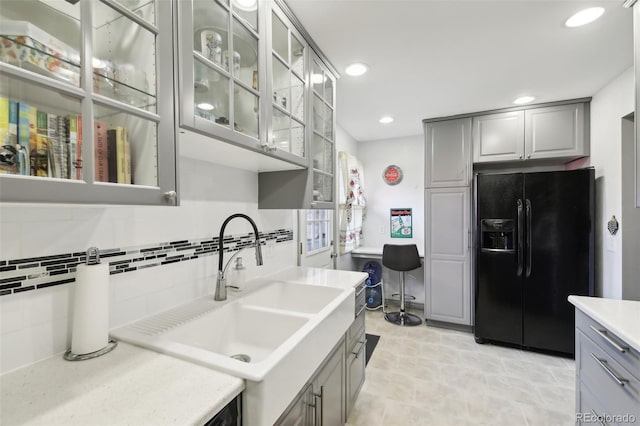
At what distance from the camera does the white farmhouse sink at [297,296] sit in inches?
61.1

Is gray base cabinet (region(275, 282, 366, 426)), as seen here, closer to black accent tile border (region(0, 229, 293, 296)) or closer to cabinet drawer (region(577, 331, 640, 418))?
black accent tile border (region(0, 229, 293, 296))

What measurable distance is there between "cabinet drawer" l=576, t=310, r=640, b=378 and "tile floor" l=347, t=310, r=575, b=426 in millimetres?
820

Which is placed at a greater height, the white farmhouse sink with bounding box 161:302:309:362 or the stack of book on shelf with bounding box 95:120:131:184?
the stack of book on shelf with bounding box 95:120:131:184

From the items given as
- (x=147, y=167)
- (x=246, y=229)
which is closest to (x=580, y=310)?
(x=246, y=229)

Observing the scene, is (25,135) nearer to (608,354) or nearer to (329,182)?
(329,182)

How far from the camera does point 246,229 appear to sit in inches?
66.4

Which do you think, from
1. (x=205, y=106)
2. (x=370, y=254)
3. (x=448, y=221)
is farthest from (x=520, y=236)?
(x=205, y=106)

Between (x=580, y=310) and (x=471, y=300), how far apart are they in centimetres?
156

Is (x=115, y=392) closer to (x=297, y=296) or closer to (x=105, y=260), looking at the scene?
(x=105, y=260)

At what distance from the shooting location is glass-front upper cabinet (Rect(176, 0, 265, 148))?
88 cm

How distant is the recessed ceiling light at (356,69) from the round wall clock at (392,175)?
6.62 ft

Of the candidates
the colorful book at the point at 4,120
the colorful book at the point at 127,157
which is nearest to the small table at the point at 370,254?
the colorful book at the point at 127,157

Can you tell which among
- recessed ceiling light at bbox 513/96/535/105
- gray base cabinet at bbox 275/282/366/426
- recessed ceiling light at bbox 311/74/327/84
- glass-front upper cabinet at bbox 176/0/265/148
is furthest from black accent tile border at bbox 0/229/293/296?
recessed ceiling light at bbox 513/96/535/105

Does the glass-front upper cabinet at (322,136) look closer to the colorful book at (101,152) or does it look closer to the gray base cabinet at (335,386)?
the gray base cabinet at (335,386)
